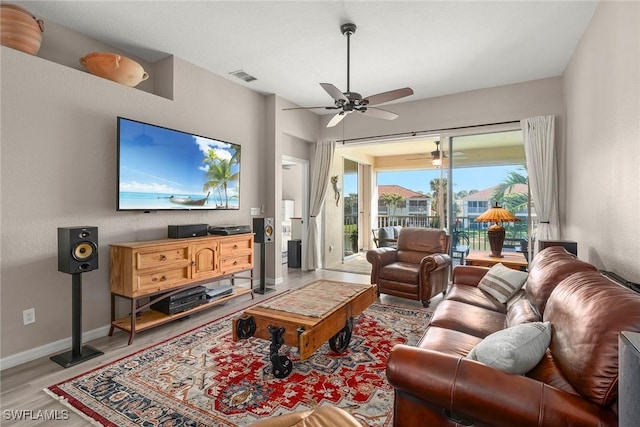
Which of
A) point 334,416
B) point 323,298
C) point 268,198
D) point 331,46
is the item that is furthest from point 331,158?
point 334,416

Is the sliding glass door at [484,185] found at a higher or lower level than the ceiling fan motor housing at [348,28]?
lower

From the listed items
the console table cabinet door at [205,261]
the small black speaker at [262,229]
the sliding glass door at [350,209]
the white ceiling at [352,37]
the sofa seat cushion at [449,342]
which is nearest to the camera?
the sofa seat cushion at [449,342]

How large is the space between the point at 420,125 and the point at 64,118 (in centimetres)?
457

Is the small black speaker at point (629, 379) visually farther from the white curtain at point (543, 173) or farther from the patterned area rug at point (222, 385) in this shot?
the white curtain at point (543, 173)

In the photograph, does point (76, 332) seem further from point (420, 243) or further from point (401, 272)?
point (420, 243)

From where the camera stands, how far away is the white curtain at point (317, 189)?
5832mm

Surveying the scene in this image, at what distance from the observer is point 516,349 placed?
1286mm

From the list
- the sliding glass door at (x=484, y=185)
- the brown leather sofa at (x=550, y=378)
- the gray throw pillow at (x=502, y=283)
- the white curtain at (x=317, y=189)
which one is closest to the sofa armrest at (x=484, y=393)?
the brown leather sofa at (x=550, y=378)

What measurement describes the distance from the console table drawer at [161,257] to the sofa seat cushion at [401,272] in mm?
2393

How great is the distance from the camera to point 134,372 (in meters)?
2.30

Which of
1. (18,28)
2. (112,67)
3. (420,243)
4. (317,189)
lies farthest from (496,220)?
(18,28)

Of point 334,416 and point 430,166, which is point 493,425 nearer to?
point 334,416

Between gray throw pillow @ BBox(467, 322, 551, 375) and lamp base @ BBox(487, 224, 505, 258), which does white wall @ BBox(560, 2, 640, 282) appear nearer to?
lamp base @ BBox(487, 224, 505, 258)

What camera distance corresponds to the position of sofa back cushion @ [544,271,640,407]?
1044mm
